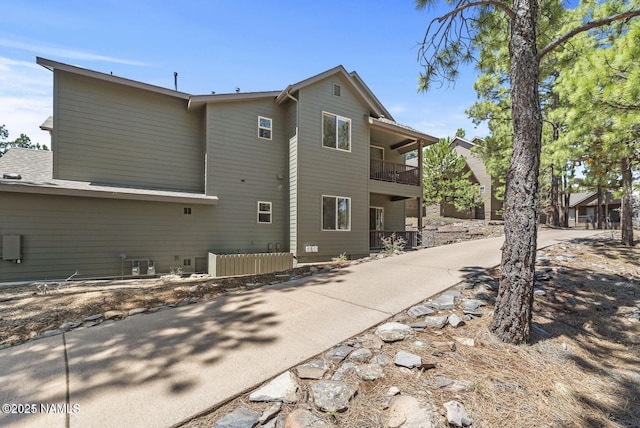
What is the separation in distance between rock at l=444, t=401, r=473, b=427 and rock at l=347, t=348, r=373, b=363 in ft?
2.94

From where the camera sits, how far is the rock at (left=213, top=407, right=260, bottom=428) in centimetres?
218

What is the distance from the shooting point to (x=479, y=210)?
2766 cm

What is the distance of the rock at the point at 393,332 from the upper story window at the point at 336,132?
29.5 feet

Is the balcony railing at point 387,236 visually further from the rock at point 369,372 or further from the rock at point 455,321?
the rock at point 369,372

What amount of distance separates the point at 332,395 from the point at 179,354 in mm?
1834

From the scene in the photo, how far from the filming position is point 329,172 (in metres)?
11.6

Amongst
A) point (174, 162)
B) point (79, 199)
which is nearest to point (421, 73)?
point (174, 162)

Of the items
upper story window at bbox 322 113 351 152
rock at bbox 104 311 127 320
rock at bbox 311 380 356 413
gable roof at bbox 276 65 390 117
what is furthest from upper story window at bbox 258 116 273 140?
rock at bbox 311 380 356 413

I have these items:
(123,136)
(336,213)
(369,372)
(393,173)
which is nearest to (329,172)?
(336,213)

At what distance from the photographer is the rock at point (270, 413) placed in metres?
2.23

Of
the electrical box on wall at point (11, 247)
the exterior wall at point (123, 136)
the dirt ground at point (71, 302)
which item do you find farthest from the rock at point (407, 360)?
the electrical box on wall at point (11, 247)

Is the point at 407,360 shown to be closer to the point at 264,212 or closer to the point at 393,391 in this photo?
the point at 393,391

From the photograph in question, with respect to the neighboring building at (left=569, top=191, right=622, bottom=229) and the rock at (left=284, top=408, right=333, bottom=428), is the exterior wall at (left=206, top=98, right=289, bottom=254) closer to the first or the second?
the rock at (left=284, top=408, right=333, bottom=428)

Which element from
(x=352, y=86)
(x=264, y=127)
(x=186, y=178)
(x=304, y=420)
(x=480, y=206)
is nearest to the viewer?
(x=304, y=420)
